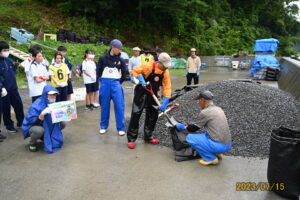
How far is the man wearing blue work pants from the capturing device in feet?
12.3

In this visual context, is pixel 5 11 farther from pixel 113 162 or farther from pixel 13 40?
pixel 113 162

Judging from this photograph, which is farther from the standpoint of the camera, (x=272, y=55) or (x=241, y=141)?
(x=272, y=55)

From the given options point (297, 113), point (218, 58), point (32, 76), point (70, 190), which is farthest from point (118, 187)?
point (218, 58)

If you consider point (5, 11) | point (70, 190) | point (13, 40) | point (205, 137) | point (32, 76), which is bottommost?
point (70, 190)

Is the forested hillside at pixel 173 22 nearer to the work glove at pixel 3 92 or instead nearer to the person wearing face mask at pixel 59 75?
the person wearing face mask at pixel 59 75

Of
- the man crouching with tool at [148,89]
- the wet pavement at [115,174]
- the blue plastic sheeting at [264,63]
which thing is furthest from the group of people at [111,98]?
the blue plastic sheeting at [264,63]

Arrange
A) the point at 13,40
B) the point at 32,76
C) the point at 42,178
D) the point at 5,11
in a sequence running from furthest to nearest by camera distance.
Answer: the point at 5,11 → the point at 13,40 → the point at 32,76 → the point at 42,178

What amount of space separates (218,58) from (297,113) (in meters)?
22.8

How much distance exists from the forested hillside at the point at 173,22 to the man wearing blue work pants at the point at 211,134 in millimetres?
18471

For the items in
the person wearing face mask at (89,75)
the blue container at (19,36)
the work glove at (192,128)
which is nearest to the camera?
the work glove at (192,128)

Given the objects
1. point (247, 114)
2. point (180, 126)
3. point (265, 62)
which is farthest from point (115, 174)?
point (265, 62)

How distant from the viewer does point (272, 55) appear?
55.7 feet

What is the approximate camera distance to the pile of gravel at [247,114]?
4607 mm

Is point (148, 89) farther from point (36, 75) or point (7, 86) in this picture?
point (7, 86)
